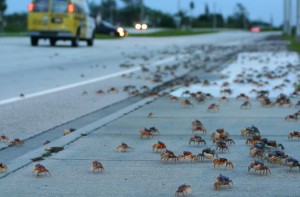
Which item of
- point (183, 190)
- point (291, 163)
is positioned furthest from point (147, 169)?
point (291, 163)

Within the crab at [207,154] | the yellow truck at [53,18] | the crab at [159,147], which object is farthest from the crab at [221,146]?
the yellow truck at [53,18]

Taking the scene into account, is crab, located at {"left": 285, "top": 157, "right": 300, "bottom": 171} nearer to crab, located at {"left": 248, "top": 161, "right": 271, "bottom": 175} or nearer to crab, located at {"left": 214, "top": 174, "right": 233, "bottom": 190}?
crab, located at {"left": 248, "top": 161, "right": 271, "bottom": 175}

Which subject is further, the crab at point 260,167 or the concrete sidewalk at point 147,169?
the crab at point 260,167

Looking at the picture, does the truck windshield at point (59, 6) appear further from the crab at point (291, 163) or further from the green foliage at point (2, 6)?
the green foliage at point (2, 6)

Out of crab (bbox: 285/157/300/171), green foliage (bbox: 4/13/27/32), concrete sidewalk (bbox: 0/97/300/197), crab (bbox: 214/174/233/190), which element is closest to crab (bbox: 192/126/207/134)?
concrete sidewalk (bbox: 0/97/300/197)

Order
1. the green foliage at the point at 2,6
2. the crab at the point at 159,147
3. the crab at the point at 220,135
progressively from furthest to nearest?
the green foliage at the point at 2,6
the crab at the point at 220,135
the crab at the point at 159,147
